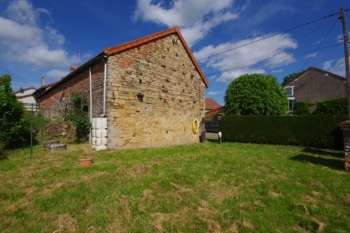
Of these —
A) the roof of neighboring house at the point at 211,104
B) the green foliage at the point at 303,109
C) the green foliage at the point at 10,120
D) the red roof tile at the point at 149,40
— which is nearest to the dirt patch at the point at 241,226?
the red roof tile at the point at 149,40

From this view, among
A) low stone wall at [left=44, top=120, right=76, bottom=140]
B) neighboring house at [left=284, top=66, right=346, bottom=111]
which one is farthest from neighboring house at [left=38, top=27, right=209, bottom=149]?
neighboring house at [left=284, top=66, right=346, bottom=111]

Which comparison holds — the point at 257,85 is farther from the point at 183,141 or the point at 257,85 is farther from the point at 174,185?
the point at 174,185

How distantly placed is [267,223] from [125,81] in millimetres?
8225

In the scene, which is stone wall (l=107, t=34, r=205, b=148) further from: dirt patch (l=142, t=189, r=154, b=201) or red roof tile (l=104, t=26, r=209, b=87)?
dirt patch (l=142, t=189, r=154, b=201)

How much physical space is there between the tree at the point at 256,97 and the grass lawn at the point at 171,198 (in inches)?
493

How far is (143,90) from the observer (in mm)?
10156

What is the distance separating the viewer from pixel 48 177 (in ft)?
16.5

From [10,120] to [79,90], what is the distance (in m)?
3.48

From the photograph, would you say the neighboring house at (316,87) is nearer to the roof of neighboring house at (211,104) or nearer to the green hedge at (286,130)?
the green hedge at (286,130)

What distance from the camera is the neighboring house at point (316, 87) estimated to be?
2419 centimetres

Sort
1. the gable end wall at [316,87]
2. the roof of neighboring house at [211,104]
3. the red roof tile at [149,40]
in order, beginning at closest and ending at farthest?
the red roof tile at [149,40] < the gable end wall at [316,87] < the roof of neighboring house at [211,104]

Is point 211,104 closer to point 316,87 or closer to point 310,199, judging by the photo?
point 316,87

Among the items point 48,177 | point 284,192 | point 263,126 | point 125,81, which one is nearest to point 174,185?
point 284,192

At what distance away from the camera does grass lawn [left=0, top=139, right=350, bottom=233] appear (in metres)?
2.96
